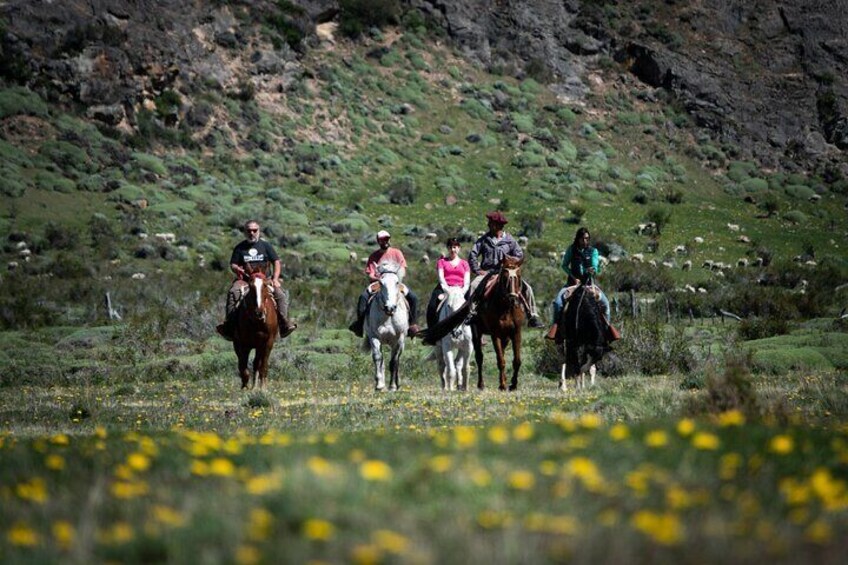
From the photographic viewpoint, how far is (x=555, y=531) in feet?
14.0

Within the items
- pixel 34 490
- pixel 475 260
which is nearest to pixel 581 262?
pixel 475 260

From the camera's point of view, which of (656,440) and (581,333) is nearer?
(656,440)

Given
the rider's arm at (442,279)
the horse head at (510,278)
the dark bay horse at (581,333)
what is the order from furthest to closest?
the rider's arm at (442,279), the dark bay horse at (581,333), the horse head at (510,278)

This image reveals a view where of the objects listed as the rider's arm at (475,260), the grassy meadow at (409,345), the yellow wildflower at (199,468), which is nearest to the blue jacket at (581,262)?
the rider's arm at (475,260)

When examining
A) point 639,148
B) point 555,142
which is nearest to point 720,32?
point 639,148

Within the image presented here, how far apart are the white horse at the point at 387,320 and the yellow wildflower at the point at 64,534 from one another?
1444 centimetres

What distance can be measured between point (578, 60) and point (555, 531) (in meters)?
80.6

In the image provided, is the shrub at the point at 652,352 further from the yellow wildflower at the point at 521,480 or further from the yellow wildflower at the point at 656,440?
the yellow wildflower at the point at 521,480

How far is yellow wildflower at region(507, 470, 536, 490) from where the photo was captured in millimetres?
4844

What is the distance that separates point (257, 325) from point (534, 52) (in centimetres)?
6594

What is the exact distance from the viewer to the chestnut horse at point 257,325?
1852cm

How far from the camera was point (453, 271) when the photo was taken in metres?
20.4

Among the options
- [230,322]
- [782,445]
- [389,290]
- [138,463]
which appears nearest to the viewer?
[138,463]

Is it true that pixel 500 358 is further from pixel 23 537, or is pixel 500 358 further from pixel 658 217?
pixel 658 217
